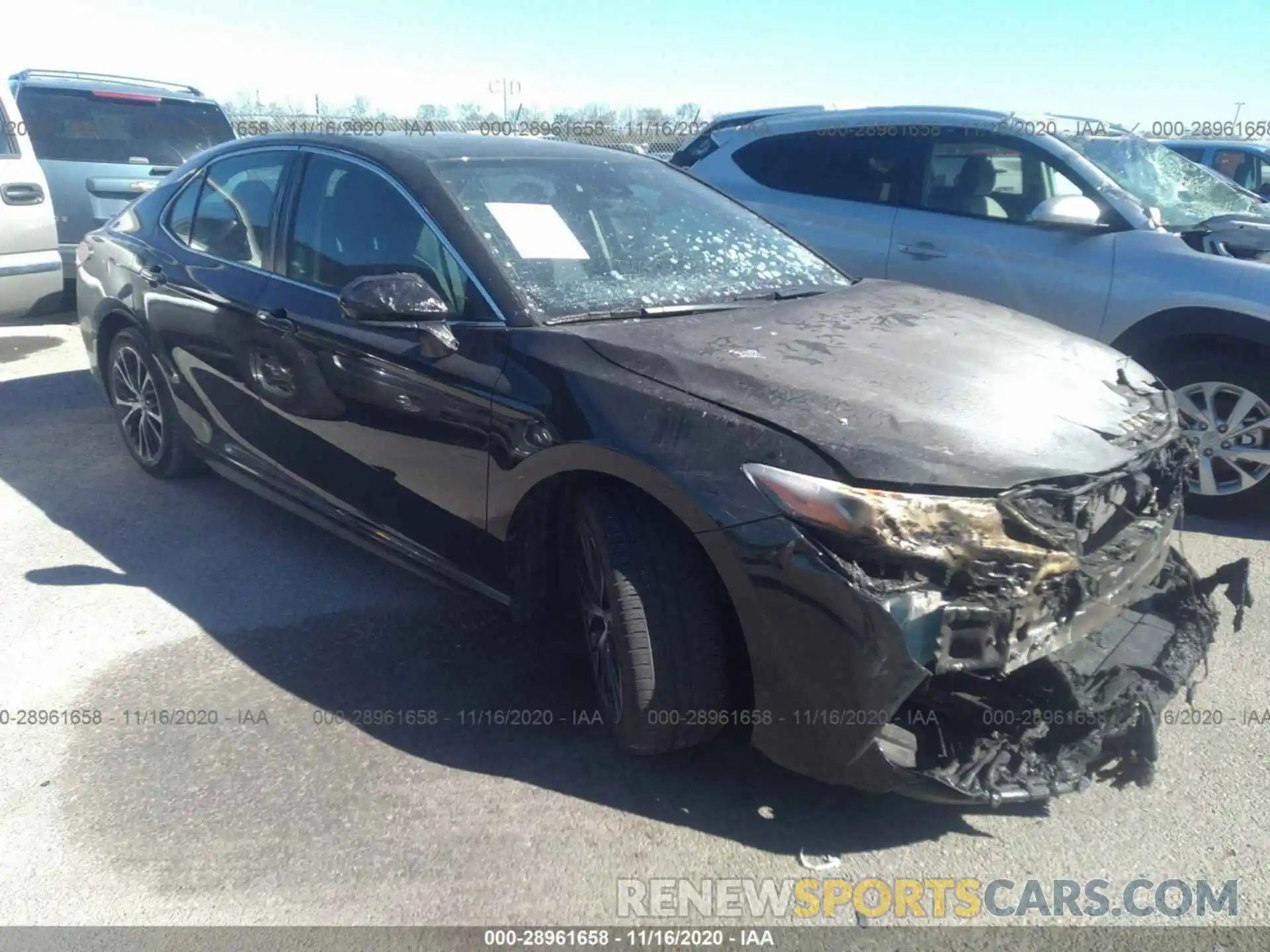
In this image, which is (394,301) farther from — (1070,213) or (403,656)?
(1070,213)

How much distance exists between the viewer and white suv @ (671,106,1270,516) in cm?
469

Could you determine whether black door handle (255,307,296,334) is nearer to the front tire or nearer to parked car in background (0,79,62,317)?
the front tire

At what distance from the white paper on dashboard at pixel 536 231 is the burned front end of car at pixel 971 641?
1285 mm

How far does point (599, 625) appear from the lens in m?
2.99

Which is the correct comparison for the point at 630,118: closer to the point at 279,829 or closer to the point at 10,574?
the point at 10,574

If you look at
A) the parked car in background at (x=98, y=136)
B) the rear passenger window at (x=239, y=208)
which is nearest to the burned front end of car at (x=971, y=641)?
the rear passenger window at (x=239, y=208)

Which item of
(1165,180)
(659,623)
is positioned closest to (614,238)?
(659,623)

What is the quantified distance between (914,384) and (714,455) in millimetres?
643

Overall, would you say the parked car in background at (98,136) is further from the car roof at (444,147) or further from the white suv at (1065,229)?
the white suv at (1065,229)

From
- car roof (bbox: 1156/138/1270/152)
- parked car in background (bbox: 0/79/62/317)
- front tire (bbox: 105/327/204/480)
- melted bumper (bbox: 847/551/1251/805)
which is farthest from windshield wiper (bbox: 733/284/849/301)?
car roof (bbox: 1156/138/1270/152)

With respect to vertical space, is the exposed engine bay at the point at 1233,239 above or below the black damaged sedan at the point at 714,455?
above

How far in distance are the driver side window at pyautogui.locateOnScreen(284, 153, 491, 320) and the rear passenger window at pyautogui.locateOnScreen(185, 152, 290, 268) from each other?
0.23 metres

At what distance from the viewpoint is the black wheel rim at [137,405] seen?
500 cm

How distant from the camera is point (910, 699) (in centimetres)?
249
